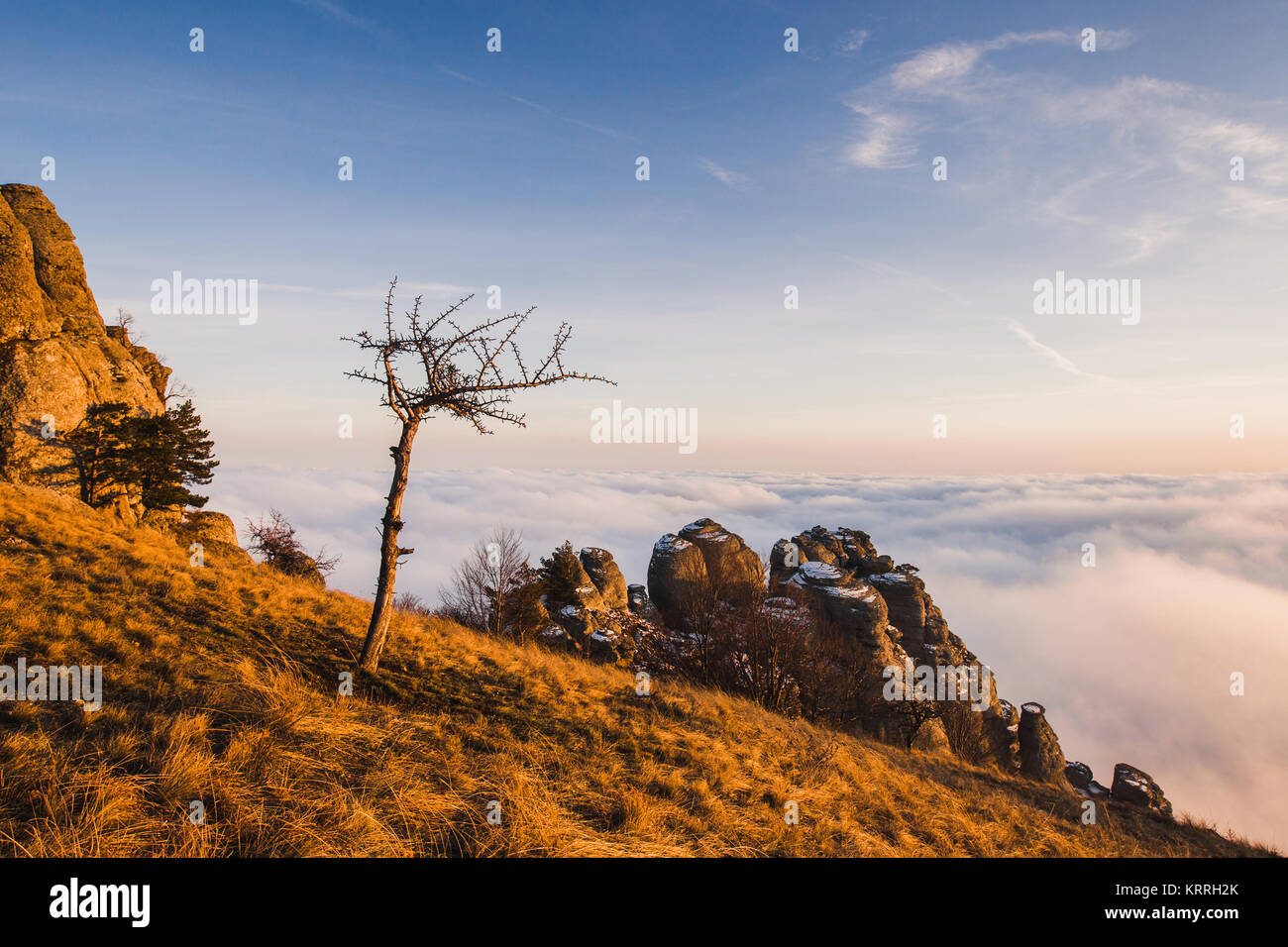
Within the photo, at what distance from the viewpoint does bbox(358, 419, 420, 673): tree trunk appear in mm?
7547

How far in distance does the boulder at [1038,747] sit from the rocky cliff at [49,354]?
52227mm

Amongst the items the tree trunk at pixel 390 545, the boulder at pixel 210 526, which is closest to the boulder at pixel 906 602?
the tree trunk at pixel 390 545

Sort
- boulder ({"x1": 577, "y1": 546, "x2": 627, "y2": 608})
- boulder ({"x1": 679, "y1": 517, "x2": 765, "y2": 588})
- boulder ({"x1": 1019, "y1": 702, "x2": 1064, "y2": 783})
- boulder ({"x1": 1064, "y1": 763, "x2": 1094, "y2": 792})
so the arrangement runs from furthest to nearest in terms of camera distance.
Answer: boulder ({"x1": 679, "y1": 517, "x2": 765, "y2": 588}) < boulder ({"x1": 577, "y1": 546, "x2": 627, "y2": 608}) < boulder ({"x1": 1064, "y1": 763, "x2": 1094, "y2": 792}) < boulder ({"x1": 1019, "y1": 702, "x2": 1064, "y2": 783})

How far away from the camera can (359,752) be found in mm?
5512

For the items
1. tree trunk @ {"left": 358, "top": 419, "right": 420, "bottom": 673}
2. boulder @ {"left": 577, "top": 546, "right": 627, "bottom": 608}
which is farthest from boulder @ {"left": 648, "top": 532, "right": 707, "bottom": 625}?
tree trunk @ {"left": 358, "top": 419, "right": 420, "bottom": 673}

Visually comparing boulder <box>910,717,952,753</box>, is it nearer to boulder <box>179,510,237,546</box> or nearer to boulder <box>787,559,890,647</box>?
boulder <box>787,559,890,647</box>

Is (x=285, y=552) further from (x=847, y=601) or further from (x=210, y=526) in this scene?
(x=847, y=601)

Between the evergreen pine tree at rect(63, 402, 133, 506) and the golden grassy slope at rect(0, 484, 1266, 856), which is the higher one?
the evergreen pine tree at rect(63, 402, 133, 506)

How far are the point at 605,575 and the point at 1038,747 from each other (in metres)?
30.9

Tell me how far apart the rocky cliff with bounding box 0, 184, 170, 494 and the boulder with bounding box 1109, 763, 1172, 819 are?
53.5 m

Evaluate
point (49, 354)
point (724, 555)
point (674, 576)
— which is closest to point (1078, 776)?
point (724, 555)

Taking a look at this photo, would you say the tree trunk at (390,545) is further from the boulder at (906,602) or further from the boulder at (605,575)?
the boulder at (906,602)
